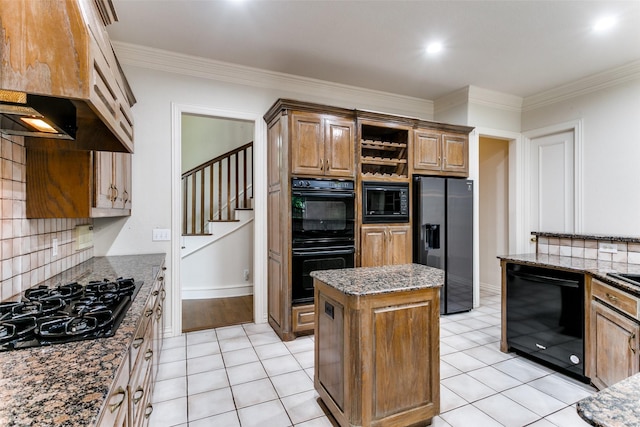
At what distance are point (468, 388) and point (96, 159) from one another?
3.07 meters

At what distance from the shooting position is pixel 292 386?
2.30m

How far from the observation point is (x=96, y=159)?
2039 millimetres

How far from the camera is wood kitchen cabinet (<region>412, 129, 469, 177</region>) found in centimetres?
376

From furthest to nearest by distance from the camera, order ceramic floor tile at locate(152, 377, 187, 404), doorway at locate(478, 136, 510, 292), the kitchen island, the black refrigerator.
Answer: doorway at locate(478, 136, 510, 292) < the black refrigerator < ceramic floor tile at locate(152, 377, 187, 404) < the kitchen island

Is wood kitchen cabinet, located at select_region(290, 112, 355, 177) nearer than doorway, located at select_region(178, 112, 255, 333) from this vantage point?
Yes

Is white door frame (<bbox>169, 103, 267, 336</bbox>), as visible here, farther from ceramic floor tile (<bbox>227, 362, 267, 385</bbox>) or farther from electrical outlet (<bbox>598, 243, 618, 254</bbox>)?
electrical outlet (<bbox>598, 243, 618, 254</bbox>)

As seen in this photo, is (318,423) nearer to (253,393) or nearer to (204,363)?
(253,393)

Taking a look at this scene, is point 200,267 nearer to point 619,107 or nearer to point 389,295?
point 389,295

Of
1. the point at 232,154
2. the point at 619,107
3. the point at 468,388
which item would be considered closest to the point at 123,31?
the point at 232,154

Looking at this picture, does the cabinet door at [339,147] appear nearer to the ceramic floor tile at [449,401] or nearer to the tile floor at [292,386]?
the tile floor at [292,386]

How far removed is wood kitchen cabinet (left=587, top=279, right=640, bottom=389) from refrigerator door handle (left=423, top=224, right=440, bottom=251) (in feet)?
5.37

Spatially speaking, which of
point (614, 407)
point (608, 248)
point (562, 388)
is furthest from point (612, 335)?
point (614, 407)

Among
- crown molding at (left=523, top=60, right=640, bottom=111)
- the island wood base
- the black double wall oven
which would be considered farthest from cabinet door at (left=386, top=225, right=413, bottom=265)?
crown molding at (left=523, top=60, right=640, bottom=111)

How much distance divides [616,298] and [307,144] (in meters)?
2.68
